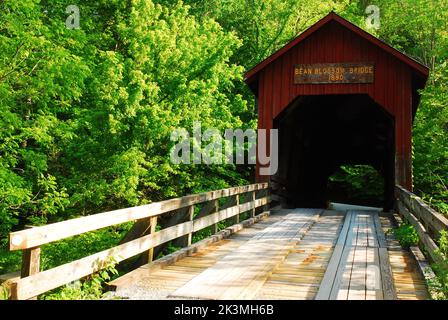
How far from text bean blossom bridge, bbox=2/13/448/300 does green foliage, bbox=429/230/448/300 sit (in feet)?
0.56

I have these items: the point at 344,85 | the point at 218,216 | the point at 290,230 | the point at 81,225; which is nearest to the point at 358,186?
the point at 344,85

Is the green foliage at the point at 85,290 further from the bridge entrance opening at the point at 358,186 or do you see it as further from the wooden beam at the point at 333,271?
the bridge entrance opening at the point at 358,186

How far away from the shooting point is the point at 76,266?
3980 millimetres

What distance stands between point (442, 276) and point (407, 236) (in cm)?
331

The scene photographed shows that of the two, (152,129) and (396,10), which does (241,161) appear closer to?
(152,129)

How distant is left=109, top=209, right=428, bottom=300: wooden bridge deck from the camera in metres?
4.46

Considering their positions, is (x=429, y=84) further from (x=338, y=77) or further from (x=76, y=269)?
(x=76, y=269)

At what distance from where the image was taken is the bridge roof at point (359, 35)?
39.5 ft

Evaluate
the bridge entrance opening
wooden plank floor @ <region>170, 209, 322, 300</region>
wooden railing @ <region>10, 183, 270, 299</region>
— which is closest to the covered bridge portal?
wooden plank floor @ <region>170, 209, 322, 300</region>

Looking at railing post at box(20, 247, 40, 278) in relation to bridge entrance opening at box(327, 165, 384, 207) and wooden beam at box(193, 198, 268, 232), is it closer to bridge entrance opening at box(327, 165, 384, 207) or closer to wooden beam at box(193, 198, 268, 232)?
wooden beam at box(193, 198, 268, 232)

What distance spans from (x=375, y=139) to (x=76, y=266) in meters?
21.0

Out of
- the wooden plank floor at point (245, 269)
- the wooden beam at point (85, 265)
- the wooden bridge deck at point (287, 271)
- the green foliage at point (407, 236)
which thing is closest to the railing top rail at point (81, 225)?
the wooden beam at point (85, 265)

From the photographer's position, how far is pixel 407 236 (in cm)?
747

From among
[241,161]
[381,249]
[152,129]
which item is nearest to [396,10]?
[241,161]
